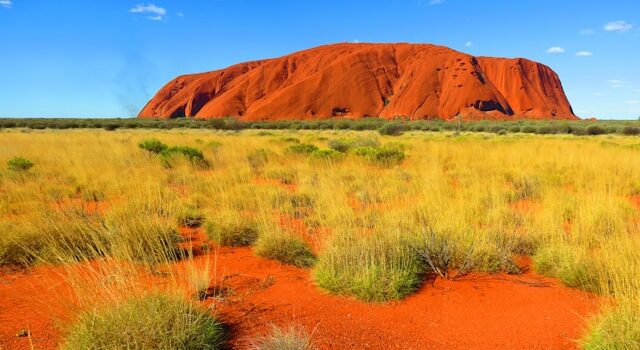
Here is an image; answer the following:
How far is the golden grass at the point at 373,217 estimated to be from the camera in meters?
3.75

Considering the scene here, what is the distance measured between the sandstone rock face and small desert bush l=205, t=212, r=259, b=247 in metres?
75.9

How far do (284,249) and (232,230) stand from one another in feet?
3.32

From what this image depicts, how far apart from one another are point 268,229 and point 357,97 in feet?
270

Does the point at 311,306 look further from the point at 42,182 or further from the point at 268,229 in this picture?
the point at 42,182

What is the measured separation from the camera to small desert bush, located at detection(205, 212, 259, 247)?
5.27 metres

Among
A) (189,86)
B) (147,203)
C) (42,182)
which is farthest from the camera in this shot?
(189,86)

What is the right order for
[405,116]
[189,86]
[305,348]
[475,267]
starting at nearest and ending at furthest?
1. [305,348]
2. [475,267]
3. [405,116]
4. [189,86]

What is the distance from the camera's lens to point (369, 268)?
3.85 metres

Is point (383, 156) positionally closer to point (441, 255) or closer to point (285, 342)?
point (441, 255)

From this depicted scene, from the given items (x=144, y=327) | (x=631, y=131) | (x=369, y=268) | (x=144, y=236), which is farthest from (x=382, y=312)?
(x=631, y=131)

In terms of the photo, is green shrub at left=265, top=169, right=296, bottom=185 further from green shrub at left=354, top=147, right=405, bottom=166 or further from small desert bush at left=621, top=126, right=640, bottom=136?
small desert bush at left=621, top=126, right=640, bottom=136

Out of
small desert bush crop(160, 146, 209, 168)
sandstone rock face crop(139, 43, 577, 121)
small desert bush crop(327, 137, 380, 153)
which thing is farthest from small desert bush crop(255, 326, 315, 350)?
sandstone rock face crop(139, 43, 577, 121)

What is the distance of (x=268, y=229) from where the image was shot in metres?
4.95

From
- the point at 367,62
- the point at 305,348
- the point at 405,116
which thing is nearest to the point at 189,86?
the point at 367,62
